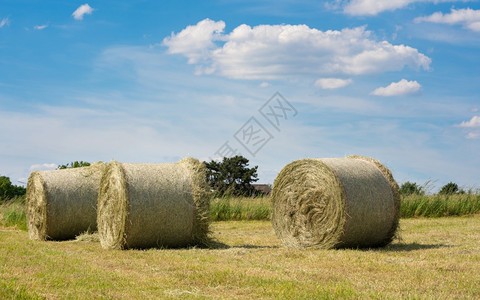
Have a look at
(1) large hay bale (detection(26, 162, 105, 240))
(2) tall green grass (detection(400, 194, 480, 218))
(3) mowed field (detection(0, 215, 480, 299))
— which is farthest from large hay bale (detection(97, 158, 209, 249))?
(2) tall green grass (detection(400, 194, 480, 218))

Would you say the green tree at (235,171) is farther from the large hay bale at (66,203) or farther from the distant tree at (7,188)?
the large hay bale at (66,203)

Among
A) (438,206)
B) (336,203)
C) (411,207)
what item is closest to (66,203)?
(336,203)

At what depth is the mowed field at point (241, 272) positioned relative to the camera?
6277 mm

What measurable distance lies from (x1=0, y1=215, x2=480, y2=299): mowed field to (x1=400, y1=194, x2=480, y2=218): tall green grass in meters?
8.98

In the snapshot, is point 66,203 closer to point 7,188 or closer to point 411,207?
point 411,207

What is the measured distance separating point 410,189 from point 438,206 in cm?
147

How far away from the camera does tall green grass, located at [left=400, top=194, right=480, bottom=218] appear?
19.8 meters

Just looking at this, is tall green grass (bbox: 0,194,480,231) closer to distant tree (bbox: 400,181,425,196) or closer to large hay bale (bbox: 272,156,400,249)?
distant tree (bbox: 400,181,425,196)

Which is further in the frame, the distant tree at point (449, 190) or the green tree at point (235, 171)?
the green tree at point (235, 171)

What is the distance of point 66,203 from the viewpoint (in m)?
13.4

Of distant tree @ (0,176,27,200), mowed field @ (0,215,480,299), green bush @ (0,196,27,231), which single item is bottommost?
mowed field @ (0,215,480,299)

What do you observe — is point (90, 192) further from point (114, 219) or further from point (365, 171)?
point (365, 171)

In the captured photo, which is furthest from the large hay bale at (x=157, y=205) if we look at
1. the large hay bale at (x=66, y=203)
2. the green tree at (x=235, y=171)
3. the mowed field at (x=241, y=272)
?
the green tree at (x=235, y=171)

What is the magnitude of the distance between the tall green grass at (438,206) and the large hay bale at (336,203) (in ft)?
30.7
